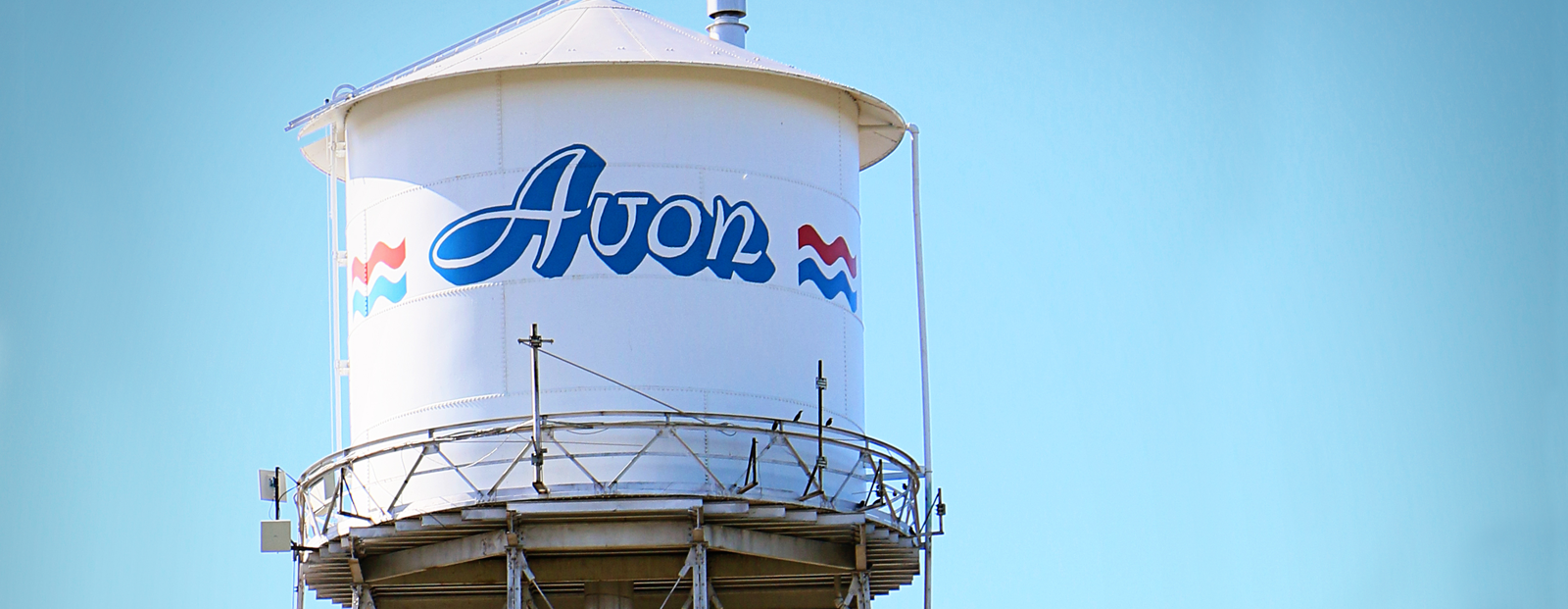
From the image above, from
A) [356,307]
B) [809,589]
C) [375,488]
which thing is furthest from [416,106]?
[809,589]

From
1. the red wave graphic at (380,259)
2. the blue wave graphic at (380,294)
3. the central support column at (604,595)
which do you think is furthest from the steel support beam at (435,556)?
the red wave graphic at (380,259)

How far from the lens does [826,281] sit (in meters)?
30.0

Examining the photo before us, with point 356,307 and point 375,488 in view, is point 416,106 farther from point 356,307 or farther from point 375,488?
point 375,488

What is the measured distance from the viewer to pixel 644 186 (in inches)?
1140

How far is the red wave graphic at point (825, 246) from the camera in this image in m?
29.8

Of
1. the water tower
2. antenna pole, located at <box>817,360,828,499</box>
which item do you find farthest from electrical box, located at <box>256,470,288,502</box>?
antenna pole, located at <box>817,360,828,499</box>

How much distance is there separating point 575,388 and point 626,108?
3269mm

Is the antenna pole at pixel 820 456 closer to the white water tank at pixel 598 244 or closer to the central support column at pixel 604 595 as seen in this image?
the white water tank at pixel 598 244

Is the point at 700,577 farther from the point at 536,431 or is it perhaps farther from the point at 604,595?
the point at 604,595

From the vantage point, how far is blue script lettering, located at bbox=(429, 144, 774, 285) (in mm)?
28766

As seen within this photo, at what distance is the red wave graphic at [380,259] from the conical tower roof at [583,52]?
1.85 m

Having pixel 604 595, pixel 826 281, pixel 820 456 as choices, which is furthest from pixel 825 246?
pixel 604 595

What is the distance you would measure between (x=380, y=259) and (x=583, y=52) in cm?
330

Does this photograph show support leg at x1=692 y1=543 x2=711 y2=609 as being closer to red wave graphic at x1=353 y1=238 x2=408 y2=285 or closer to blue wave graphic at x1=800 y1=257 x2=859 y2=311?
blue wave graphic at x1=800 y1=257 x2=859 y2=311
